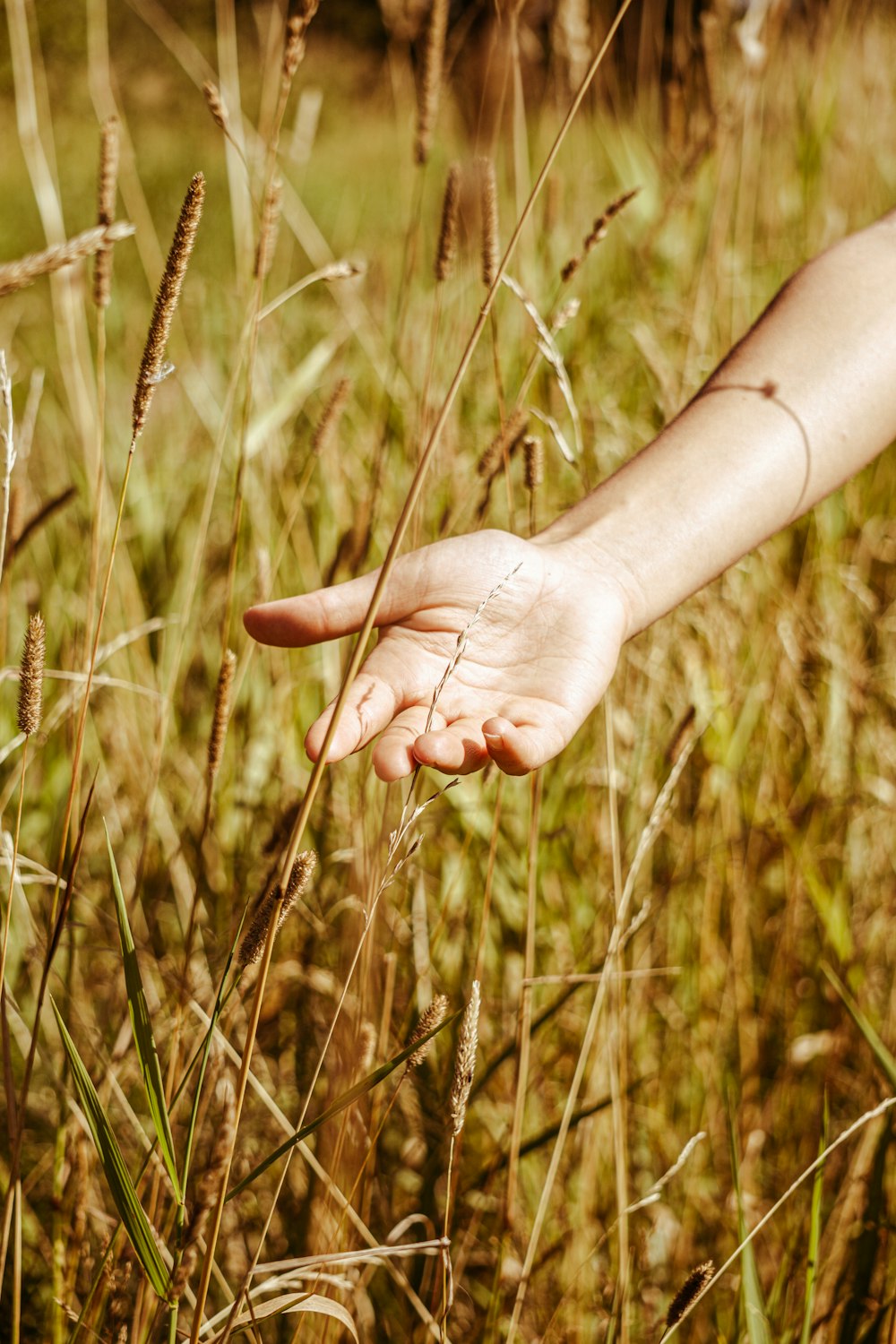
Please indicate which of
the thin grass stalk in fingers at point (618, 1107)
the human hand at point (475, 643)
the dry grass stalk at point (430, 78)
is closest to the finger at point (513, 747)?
the human hand at point (475, 643)

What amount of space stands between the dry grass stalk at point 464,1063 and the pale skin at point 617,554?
0.13 metres

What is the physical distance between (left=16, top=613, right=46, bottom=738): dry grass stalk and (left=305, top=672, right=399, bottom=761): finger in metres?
0.13

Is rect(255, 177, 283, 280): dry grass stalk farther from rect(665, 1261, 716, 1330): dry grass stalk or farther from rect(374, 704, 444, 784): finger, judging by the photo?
rect(665, 1261, 716, 1330): dry grass stalk

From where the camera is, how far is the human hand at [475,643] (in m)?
0.58

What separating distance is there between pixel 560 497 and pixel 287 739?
1.64 ft

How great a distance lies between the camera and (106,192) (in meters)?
0.61

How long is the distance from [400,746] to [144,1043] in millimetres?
205

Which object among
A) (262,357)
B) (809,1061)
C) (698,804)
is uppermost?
(262,357)

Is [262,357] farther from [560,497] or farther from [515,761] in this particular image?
[515,761]

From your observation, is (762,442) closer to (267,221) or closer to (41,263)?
(267,221)

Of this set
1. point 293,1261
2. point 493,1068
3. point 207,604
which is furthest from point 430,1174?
point 207,604

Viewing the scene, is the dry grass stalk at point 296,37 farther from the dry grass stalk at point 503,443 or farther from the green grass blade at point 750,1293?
the green grass blade at point 750,1293

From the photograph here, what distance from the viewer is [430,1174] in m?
0.76

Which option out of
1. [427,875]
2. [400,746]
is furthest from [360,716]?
[427,875]
